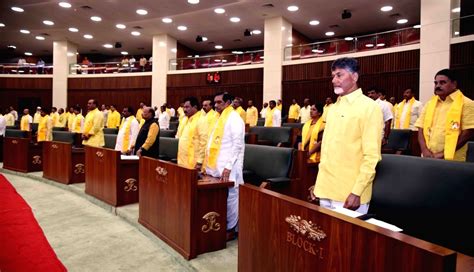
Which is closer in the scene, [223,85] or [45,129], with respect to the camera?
[45,129]

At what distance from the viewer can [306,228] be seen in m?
1.75

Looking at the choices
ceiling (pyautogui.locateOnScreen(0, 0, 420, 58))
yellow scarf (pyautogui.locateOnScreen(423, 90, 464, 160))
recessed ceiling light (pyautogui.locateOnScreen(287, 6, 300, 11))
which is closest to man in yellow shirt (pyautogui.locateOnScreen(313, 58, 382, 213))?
yellow scarf (pyautogui.locateOnScreen(423, 90, 464, 160))

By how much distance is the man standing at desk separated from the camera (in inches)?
211

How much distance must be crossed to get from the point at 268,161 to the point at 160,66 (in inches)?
585

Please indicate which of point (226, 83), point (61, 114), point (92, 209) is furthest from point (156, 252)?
point (226, 83)

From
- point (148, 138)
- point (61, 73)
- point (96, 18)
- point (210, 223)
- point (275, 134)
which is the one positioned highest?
point (96, 18)

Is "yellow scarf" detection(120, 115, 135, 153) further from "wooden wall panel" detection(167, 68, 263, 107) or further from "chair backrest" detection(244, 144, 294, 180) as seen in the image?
"wooden wall panel" detection(167, 68, 263, 107)

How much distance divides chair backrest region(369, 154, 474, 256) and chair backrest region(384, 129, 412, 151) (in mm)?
4011

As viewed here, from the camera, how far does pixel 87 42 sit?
20031 millimetres

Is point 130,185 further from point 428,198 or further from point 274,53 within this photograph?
point 274,53

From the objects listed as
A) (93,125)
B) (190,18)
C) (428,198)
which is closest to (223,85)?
(190,18)

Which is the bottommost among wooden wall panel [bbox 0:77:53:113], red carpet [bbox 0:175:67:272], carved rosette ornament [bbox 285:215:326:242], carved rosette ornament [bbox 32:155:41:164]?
carved rosette ornament [bbox 32:155:41:164]

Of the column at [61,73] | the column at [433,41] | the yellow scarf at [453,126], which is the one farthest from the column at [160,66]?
the yellow scarf at [453,126]

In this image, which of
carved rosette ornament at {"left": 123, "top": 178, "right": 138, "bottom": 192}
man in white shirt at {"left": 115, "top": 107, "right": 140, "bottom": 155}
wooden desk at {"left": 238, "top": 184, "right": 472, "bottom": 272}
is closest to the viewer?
wooden desk at {"left": 238, "top": 184, "right": 472, "bottom": 272}
